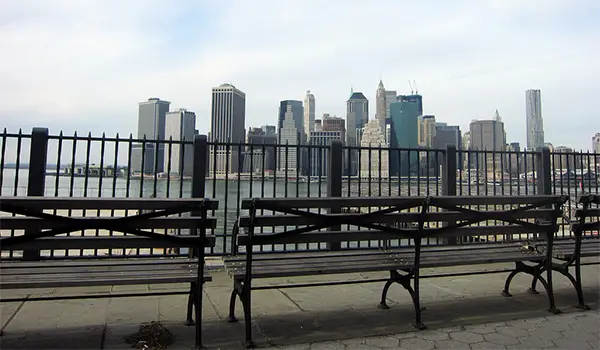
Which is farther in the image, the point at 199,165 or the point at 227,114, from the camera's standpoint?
the point at 227,114

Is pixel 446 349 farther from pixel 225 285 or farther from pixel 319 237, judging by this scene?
pixel 225 285

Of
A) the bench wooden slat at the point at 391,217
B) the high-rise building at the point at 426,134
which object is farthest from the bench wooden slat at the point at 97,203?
the high-rise building at the point at 426,134

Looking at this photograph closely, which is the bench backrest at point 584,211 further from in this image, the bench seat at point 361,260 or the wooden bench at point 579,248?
the bench seat at point 361,260

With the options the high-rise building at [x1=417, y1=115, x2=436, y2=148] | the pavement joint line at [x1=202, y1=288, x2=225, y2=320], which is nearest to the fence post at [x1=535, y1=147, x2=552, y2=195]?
the high-rise building at [x1=417, y1=115, x2=436, y2=148]

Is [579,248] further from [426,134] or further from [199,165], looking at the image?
[426,134]

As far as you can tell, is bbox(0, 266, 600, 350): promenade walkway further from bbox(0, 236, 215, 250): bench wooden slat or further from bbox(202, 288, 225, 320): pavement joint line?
bbox(0, 236, 215, 250): bench wooden slat

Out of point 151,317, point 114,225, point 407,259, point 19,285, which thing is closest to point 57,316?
point 151,317

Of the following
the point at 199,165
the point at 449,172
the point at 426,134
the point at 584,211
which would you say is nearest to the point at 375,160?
the point at 449,172

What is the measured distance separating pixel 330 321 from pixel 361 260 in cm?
61

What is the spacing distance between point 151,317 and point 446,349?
8.10 ft

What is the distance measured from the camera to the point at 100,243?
9.04 feet

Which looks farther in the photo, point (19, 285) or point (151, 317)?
point (151, 317)

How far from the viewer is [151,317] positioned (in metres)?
3.42

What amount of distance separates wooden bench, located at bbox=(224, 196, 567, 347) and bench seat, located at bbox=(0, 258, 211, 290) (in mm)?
450
